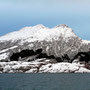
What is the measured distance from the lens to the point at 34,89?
10362 cm

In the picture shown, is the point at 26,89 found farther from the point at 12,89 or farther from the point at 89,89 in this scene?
the point at 89,89

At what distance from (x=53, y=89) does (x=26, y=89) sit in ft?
31.7

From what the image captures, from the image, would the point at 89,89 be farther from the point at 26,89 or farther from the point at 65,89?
the point at 26,89

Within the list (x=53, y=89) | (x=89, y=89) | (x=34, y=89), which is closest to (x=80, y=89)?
(x=89, y=89)

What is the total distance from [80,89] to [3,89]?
2746 cm

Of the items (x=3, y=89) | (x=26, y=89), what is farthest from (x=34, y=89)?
(x=3, y=89)

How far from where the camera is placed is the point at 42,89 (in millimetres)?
102438

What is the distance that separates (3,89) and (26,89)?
820cm

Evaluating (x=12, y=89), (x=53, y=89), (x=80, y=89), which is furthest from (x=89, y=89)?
(x=12, y=89)

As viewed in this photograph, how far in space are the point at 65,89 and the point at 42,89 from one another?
826 cm

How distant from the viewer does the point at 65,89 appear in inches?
4072

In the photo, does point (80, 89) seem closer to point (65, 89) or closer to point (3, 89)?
point (65, 89)

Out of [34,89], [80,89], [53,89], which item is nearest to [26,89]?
[34,89]

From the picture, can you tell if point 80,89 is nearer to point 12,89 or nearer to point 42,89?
point 42,89
